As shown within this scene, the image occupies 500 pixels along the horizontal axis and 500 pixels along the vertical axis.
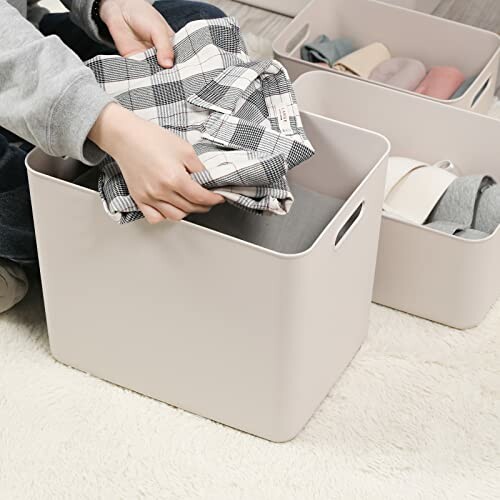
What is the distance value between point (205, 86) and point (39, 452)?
46cm

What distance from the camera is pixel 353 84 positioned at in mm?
1429

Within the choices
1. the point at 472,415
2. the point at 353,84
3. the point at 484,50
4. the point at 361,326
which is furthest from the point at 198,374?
the point at 484,50

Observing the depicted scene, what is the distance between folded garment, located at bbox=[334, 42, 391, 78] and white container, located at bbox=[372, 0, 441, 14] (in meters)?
0.20

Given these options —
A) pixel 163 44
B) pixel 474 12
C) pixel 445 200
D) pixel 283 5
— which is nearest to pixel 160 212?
pixel 163 44

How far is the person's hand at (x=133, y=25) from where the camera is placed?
1.18 metres

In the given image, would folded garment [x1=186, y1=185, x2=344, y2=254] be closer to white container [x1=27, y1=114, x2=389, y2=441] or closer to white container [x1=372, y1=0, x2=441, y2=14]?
white container [x1=27, y1=114, x2=389, y2=441]

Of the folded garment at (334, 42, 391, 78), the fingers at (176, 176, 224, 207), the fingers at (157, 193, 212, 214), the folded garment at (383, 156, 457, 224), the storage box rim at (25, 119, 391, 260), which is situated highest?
the fingers at (176, 176, 224, 207)

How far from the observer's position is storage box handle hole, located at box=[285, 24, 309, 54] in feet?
5.37

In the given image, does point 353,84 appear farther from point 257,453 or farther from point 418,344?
point 257,453

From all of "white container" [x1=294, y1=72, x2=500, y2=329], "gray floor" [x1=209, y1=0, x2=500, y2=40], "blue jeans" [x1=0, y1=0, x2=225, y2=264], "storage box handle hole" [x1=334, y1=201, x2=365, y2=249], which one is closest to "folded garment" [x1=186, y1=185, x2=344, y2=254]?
"storage box handle hole" [x1=334, y1=201, x2=365, y2=249]

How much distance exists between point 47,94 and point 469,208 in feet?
2.00

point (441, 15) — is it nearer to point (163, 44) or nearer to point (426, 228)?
point (426, 228)

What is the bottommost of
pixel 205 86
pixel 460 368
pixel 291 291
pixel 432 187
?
pixel 460 368

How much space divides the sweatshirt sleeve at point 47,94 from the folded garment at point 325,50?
0.70m
